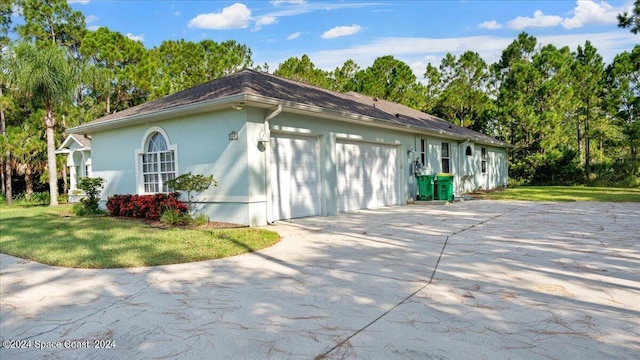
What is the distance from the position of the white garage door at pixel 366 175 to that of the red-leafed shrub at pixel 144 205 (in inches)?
172

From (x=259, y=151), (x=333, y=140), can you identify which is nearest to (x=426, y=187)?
(x=333, y=140)

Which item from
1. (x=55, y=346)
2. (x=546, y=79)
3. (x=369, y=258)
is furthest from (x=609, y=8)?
(x=55, y=346)

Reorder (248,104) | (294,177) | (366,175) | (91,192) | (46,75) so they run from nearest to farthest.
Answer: (248,104) < (294,177) < (91,192) < (366,175) < (46,75)

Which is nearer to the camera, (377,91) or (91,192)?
(91,192)

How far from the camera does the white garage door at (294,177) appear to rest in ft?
30.0

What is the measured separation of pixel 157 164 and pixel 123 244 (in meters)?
4.67

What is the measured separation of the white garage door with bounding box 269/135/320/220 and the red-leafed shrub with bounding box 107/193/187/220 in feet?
7.68

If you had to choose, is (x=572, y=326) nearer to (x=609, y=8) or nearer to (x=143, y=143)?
(x=143, y=143)

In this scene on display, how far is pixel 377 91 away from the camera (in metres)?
28.9

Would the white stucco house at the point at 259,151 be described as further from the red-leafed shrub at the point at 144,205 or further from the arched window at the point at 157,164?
the red-leafed shrub at the point at 144,205

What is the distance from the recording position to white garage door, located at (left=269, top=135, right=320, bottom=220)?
9.14 meters

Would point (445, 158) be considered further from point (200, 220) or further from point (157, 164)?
point (157, 164)

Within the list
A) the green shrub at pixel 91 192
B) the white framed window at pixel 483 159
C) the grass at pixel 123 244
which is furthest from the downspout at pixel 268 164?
the white framed window at pixel 483 159

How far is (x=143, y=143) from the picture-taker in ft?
35.5
